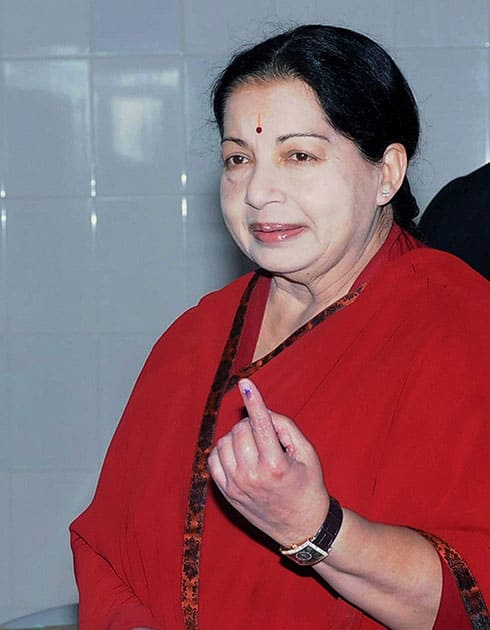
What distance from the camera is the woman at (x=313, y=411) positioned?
3.88ft

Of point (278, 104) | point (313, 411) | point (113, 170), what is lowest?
point (313, 411)

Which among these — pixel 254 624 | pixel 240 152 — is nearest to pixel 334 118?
pixel 240 152

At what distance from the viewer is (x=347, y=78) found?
142 centimetres

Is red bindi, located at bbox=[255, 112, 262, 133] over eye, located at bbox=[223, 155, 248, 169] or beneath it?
over

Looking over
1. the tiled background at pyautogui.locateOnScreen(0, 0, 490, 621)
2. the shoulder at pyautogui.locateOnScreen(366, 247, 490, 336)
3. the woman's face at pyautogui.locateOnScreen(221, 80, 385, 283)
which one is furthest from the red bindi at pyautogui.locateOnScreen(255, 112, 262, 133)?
the tiled background at pyautogui.locateOnScreen(0, 0, 490, 621)

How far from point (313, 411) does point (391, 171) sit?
0.31 metres

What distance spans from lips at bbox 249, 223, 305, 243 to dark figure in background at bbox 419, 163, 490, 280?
1.80ft

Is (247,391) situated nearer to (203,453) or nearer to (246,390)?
(246,390)

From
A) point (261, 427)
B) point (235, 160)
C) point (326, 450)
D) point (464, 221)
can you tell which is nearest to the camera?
point (261, 427)

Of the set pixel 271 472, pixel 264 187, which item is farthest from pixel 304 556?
pixel 264 187

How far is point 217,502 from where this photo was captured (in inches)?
56.2

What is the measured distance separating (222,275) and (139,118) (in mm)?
418

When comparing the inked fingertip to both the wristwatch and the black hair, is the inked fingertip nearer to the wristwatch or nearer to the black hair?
the wristwatch

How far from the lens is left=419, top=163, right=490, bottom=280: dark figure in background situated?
1898 millimetres
